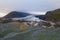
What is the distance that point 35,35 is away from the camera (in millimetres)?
446

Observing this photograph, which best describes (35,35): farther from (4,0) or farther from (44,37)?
(4,0)

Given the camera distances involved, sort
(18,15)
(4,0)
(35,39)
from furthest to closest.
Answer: (4,0)
(18,15)
(35,39)

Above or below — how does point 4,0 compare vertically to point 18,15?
above

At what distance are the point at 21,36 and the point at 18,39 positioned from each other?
13 millimetres

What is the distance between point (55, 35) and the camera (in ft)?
1.44

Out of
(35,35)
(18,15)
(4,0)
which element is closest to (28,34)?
(35,35)

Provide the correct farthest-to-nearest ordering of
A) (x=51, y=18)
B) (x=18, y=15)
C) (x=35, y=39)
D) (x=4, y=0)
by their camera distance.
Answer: (x=4, y=0) < (x=18, y=15) < (x=51, y=18) < (x=35, y=39)

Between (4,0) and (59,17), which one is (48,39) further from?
(4,0)

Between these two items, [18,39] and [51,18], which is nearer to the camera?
[18,39]

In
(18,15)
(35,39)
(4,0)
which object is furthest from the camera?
(4,0)

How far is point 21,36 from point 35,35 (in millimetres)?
38

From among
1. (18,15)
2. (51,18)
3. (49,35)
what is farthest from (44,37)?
(18,15)

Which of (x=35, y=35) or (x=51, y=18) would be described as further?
(x=51, y=18)

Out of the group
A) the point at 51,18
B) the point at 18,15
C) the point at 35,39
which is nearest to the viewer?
the point at 35,39
